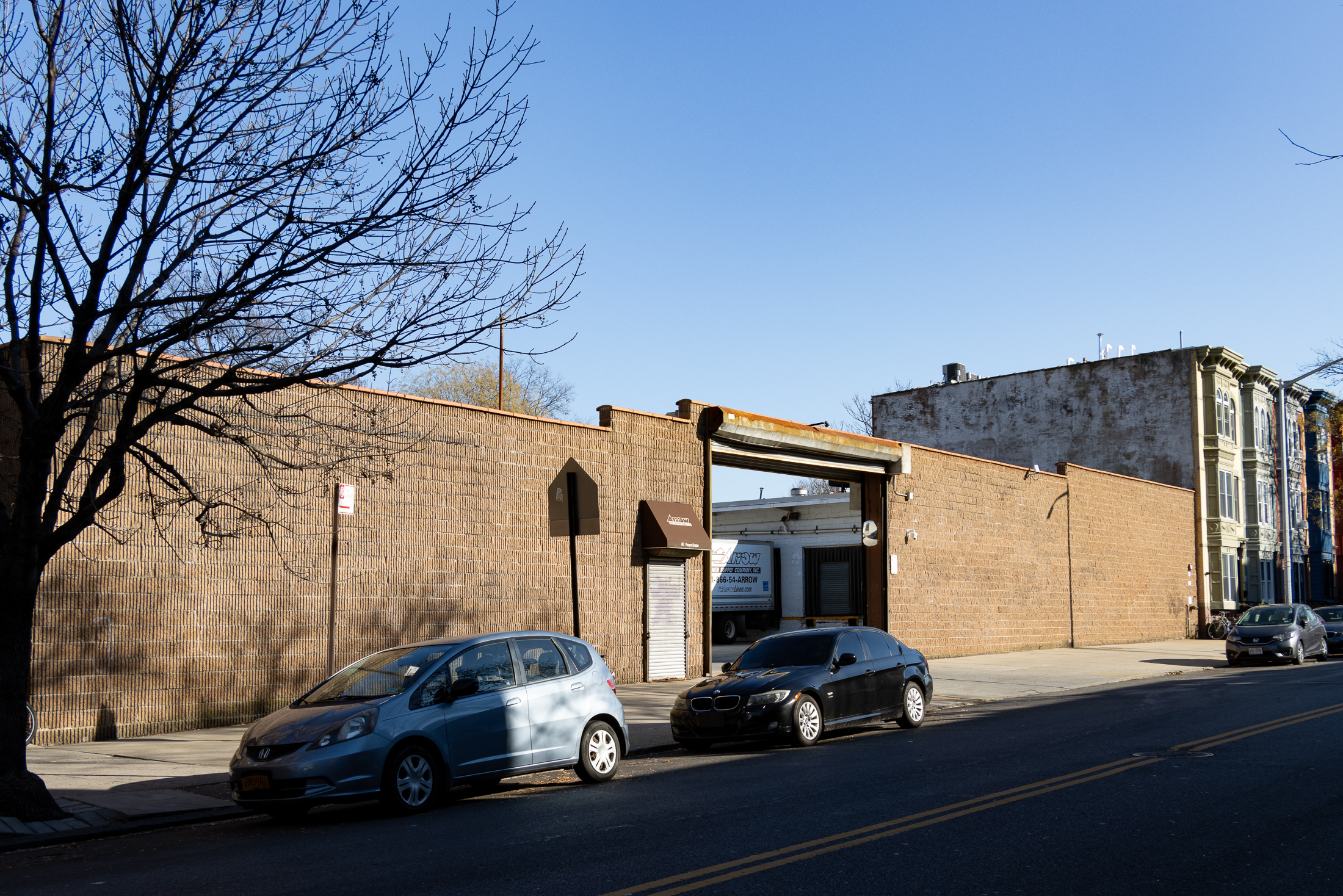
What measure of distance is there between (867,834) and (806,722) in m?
6.23

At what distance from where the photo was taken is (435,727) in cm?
1018

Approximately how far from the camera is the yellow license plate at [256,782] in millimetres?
9469

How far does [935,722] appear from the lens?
671 inches

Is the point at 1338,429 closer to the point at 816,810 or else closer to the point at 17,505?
the point at 816,810

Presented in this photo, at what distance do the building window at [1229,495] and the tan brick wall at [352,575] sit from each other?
32.5 m

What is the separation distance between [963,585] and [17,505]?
25.4 meters

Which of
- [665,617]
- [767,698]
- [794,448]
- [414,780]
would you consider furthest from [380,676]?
[794,448]

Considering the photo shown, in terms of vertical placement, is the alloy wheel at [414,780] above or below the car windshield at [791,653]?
below

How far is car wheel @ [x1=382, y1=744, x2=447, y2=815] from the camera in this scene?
9836 mm

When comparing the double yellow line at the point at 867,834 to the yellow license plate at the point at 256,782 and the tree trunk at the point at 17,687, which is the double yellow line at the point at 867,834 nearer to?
the yellow license plate at the point at 256,782

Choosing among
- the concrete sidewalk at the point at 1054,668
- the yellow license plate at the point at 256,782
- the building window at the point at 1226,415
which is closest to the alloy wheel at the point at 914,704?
the concrete sidewalk at the point at 1054,668

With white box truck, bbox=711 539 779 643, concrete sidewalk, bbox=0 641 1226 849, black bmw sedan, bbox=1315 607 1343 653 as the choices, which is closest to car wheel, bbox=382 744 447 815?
concrete sidewalk, bbox=0 641 1226 849

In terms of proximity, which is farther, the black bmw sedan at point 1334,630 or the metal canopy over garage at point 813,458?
the black bmw sedan at point 1334,630

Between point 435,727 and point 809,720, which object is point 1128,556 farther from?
point 435,727
